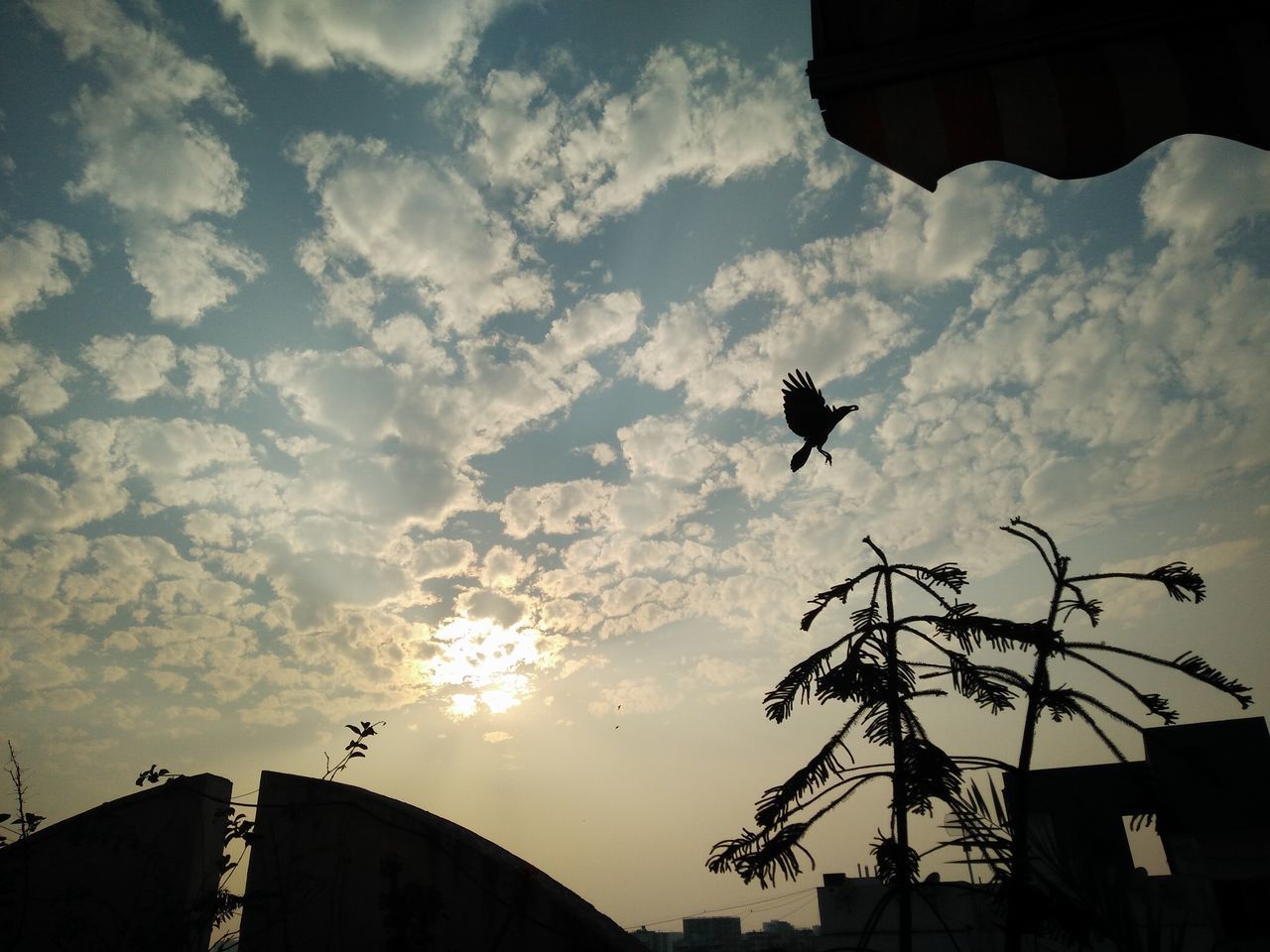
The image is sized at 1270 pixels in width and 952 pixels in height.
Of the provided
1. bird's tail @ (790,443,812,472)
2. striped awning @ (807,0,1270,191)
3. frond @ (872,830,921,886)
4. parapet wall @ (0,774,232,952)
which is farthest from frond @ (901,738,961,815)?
parapet wall @ (0,774,232,952)

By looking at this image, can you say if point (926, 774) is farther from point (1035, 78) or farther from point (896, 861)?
point (1035, 78)

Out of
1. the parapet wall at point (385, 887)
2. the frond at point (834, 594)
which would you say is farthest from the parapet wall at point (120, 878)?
the frond at point (834, 594)

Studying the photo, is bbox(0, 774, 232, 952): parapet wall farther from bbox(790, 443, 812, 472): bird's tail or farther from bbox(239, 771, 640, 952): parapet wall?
bbox(790, 443, 812, 472): bird's tail

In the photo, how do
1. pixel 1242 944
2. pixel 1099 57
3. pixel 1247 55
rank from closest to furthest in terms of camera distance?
1. pixel 1247 55
2. pixel 1099 57
3. pixel 1242 944

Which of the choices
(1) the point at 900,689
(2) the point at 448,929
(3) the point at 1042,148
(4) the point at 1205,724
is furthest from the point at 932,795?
(4) the point at 1205,724

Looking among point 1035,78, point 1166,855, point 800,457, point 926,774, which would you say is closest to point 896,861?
point 926,774

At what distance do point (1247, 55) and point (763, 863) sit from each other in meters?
3.06

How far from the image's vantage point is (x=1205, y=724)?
13.9 m

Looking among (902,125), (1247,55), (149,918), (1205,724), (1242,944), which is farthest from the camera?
(1205,724)

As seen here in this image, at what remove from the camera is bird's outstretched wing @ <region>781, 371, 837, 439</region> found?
3.24 meters

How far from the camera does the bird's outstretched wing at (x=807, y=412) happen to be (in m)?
3.24

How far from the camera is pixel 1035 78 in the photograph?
188 cm

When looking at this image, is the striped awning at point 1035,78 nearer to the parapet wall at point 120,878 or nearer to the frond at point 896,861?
the frond at point 896,861

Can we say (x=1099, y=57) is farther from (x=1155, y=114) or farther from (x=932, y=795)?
(x=932, y=795)
